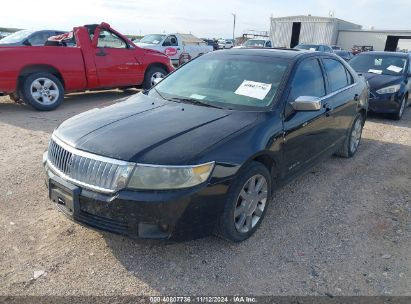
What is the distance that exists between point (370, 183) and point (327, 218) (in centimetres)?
129

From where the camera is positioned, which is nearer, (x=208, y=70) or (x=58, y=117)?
(x=208, y=70)

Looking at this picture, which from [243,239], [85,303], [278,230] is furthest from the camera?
[278,230]

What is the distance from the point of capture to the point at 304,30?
3619cm

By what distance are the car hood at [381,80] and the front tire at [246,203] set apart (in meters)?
5.92

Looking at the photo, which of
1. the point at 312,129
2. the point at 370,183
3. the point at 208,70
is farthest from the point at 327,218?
the point at 208,70

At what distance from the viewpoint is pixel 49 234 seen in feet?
10.5

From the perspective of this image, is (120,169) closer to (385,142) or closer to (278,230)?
(278,230)

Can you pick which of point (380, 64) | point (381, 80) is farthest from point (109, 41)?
point (380, 64)

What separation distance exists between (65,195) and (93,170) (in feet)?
1.16

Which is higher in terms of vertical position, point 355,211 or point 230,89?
point 230,89

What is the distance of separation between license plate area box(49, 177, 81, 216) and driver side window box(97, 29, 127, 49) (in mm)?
6334

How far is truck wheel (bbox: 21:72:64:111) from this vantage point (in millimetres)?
7379

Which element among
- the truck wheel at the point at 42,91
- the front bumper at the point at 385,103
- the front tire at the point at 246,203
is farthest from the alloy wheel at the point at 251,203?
the truck wheel at the point at 42,91

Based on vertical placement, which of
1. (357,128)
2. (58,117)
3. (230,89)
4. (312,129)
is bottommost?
(58,117)
